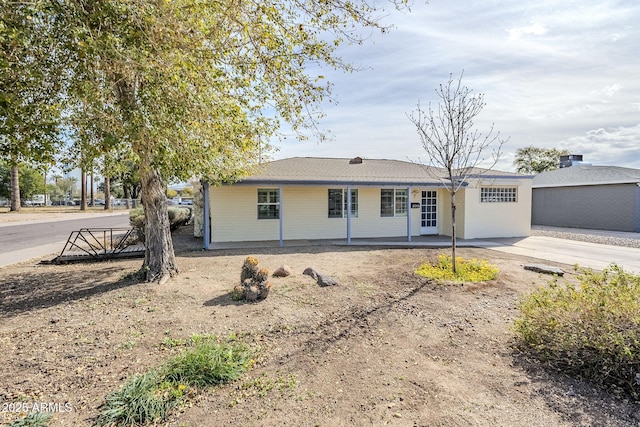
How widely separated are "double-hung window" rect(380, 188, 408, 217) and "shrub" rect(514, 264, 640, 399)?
1052cm

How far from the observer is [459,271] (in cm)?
785

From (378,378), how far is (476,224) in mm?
12812

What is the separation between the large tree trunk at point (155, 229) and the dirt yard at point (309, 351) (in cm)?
45

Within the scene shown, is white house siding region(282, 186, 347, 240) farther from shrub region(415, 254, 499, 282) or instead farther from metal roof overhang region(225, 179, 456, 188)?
shrub region(415, 254, 499, 282)

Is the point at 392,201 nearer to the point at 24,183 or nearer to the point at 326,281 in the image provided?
the point at 326,281

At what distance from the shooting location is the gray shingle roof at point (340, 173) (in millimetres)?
12430

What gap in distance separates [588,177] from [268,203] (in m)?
18.4

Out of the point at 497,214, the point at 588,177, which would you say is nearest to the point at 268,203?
the point at 497,214

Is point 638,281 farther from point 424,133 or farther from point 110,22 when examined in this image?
point 110,22

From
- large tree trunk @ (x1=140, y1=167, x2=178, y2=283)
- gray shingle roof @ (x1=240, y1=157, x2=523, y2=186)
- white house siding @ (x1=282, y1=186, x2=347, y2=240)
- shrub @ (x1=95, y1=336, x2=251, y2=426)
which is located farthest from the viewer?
white house siding @ (x1=282, y1=186, x2=347, y2=240)

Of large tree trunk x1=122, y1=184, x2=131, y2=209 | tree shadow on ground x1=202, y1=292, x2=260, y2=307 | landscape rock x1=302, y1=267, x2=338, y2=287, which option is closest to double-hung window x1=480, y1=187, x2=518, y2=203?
landscape rock x1=302, y1=267, x2=338, y2=287

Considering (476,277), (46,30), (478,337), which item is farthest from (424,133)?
(46,30)

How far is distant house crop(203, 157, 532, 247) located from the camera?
13094 mm

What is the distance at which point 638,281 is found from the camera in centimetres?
399
